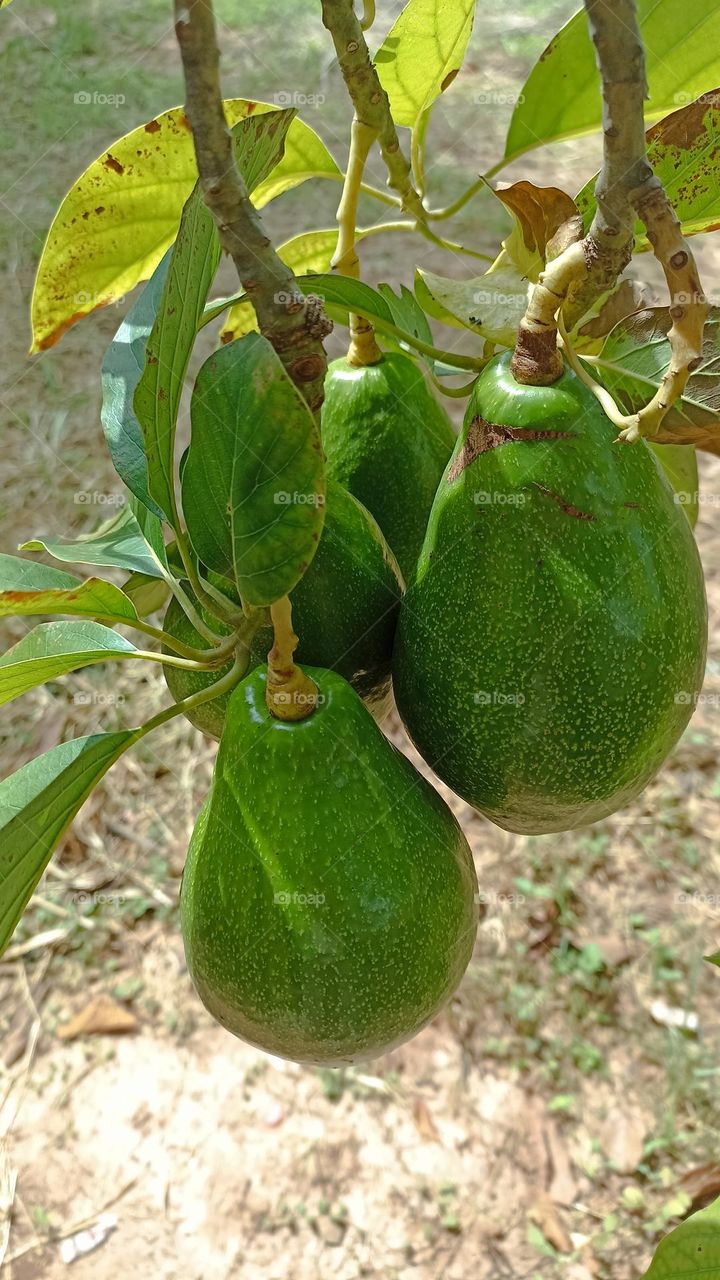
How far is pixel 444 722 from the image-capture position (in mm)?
543

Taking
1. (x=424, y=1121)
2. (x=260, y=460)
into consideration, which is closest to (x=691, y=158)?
(x=260, y=460)

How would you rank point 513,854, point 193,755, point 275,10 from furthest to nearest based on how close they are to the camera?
point 275,10 < point 193,755 < point 513,854

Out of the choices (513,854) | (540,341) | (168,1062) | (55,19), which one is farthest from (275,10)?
(540,341)

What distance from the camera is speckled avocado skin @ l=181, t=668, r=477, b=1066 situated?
53 cm

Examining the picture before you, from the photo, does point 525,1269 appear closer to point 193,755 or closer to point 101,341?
point 193,755

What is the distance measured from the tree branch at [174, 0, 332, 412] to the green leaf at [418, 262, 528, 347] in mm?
131

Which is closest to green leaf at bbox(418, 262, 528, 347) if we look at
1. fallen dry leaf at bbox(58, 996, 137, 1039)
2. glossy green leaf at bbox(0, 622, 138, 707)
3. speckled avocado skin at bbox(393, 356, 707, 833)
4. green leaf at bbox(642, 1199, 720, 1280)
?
speckled avocado skin at bbox(393, 356, 707, 833)

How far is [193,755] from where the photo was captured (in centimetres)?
205

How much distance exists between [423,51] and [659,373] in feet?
0.96

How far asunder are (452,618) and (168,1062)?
1.36 m

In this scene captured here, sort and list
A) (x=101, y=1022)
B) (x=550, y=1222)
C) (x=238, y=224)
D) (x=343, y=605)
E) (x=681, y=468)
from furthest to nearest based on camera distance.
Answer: (x=101, y=1022), (x=550, y=1222), (x=681, y=468), (x=343, y=605), (x=238, y=224)

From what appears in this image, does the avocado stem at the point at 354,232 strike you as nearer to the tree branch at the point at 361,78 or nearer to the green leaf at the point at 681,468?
the tree branch at the point at 361,78

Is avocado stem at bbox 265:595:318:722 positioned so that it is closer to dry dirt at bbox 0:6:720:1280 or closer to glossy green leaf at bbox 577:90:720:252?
glossy green leaf at bbox 577:90:720:252

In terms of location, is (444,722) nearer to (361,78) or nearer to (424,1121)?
(361,78)
